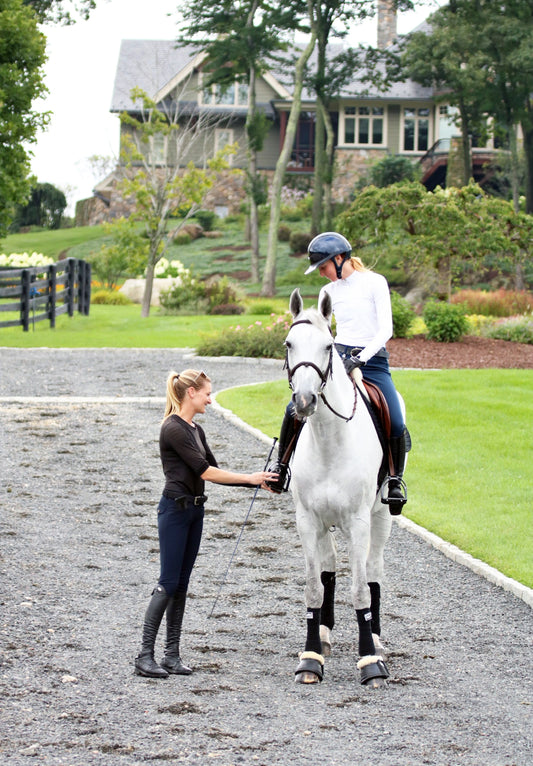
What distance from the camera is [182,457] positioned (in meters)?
5.92

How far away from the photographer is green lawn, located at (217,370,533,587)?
9.27 m

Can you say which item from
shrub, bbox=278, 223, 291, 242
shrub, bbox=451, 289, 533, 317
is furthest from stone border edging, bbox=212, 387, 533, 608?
shrub, bbox=278, 223, 291, 242

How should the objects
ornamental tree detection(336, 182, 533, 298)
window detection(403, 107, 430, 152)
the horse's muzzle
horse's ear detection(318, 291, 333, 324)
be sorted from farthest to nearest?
window detection(403, 107, 430, 152) → ornamental tree detection(336, 182, 533, 298) → horse's ear detection(318, 291, 333, 324) → the horse's muzzle

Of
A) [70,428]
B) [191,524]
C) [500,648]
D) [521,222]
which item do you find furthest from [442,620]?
[521,222]

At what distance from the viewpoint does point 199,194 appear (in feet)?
108

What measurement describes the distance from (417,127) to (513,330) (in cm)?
3752

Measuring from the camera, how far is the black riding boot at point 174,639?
19.1 feet

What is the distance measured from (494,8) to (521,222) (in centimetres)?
1960

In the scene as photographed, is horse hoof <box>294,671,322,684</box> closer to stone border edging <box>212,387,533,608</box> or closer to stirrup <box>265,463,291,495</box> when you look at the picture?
stirrup <box>265,463,291,495</box>

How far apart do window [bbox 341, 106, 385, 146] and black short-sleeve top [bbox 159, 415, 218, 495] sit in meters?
56.1

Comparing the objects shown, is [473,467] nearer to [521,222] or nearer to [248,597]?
[248,597]

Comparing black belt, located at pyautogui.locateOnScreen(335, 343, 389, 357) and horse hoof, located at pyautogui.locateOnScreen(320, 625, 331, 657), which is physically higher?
black belt, located at pyautogui.locateOnScreen(335, 343, 389, 357)

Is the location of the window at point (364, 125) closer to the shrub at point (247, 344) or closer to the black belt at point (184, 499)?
the shrub at point (247, 344)

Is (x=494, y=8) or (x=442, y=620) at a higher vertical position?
(x=494, y=8)
